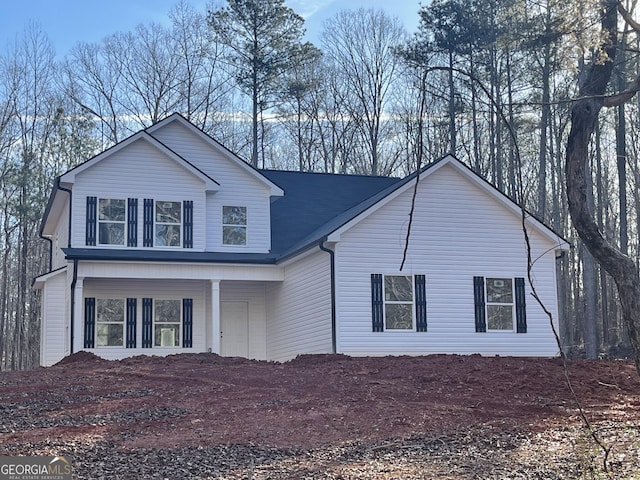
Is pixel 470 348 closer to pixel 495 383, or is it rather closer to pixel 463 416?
pixel 495 383

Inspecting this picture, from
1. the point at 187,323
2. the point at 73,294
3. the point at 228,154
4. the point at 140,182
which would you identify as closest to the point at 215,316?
the point at 187,323

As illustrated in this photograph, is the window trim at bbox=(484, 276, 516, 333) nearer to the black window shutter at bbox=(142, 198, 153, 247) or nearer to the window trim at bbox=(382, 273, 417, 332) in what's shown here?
the window trim at bbox=(382, 273, 417, 332)

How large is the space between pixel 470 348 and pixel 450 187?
4.10 meters

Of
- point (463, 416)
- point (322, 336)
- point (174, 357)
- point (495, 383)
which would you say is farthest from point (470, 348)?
point (463, 416)

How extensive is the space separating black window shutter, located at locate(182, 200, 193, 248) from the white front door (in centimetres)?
210

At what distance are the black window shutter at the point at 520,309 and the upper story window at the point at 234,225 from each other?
781 centimetres

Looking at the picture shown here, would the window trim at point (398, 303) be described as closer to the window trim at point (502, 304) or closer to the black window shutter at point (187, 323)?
the window trim at point (502, 304)

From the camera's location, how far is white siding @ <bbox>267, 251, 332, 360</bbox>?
64.1ft

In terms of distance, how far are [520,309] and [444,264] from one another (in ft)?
7.78

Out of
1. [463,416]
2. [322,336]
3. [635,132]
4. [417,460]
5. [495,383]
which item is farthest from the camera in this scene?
[635,132]

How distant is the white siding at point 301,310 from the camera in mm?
19547

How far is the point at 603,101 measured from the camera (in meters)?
9.09

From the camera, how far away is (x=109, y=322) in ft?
70.4

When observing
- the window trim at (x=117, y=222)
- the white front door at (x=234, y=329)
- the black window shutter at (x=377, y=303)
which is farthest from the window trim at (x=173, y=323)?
the black window shutter at (x=377, y=303)
